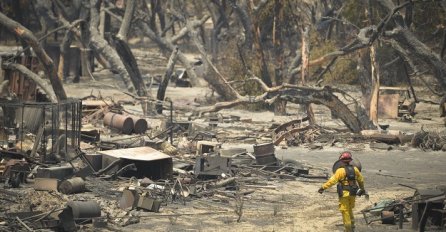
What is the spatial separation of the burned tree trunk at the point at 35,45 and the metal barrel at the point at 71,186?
1099 centimetres

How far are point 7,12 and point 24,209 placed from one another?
33294 mm

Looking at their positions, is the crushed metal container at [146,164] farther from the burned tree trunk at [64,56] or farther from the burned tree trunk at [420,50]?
the burned tree trunk at [64,56]

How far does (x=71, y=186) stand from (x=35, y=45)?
36.9 feet

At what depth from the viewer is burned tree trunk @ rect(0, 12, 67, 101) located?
28.3 metres

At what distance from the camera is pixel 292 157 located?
25.0 m

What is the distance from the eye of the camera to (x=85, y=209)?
1578 cm

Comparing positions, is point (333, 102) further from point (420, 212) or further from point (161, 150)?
point (420, 212)

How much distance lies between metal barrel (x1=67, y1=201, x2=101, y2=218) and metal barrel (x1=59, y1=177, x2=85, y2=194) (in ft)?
7.08

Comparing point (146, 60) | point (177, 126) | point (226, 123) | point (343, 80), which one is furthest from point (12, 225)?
point (146, 60)

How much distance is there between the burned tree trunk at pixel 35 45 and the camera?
28281 millimetres

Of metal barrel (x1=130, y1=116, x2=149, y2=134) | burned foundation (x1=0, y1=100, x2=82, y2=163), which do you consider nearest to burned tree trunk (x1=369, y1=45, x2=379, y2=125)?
metal barrel (x1=130, y1=116, x2=149, y2=134)

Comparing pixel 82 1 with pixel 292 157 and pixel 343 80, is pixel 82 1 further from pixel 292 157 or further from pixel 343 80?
pixel 292 157

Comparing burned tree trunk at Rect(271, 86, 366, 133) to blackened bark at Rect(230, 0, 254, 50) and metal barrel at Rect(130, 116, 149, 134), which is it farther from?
blackened bark at Rect(230, 0, 254, 50)

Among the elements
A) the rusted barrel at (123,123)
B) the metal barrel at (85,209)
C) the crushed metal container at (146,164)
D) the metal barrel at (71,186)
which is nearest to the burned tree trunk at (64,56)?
the rusted barrel at (123,123)
